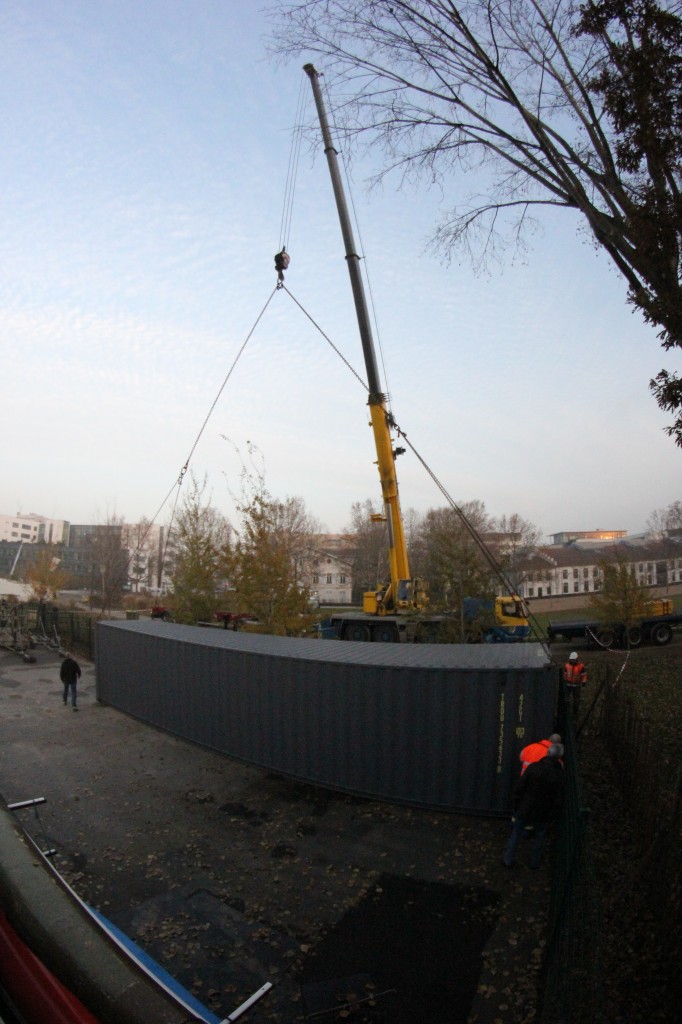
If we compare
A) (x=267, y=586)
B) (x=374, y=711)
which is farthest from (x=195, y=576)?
(x=374, y=711)

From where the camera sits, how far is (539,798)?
6.46 meters

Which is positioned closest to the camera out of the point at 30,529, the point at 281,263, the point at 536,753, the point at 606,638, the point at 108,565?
the point at 536,753

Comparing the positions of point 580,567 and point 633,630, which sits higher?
point 580,567

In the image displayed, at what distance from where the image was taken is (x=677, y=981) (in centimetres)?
423

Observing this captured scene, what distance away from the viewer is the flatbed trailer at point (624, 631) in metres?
22.3

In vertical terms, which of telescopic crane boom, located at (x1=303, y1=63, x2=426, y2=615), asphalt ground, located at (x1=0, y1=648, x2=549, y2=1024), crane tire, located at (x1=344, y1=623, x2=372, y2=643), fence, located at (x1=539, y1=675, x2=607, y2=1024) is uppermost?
telescopic crane boom, located at (x1=303, y1=63, x2=426, y2=615)

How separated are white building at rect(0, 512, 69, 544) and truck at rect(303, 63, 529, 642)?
136153mm

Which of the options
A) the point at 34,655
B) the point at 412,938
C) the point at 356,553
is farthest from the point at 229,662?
the point at 356,553

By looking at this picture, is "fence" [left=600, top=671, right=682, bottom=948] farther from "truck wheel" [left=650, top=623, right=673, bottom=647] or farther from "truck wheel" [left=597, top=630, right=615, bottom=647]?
"truck wheel" [left=650, top=623, right=673, bottom=647]

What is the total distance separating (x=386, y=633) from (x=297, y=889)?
11413mm

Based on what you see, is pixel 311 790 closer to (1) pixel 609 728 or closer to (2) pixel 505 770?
(2) pixel 505 770

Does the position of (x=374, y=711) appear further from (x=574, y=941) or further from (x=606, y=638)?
(x=606, y=638)

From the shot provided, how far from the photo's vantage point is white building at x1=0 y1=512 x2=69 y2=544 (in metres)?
138

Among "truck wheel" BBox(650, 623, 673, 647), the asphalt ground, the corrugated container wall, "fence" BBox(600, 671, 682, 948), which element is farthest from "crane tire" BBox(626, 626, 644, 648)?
the asphalt ground
